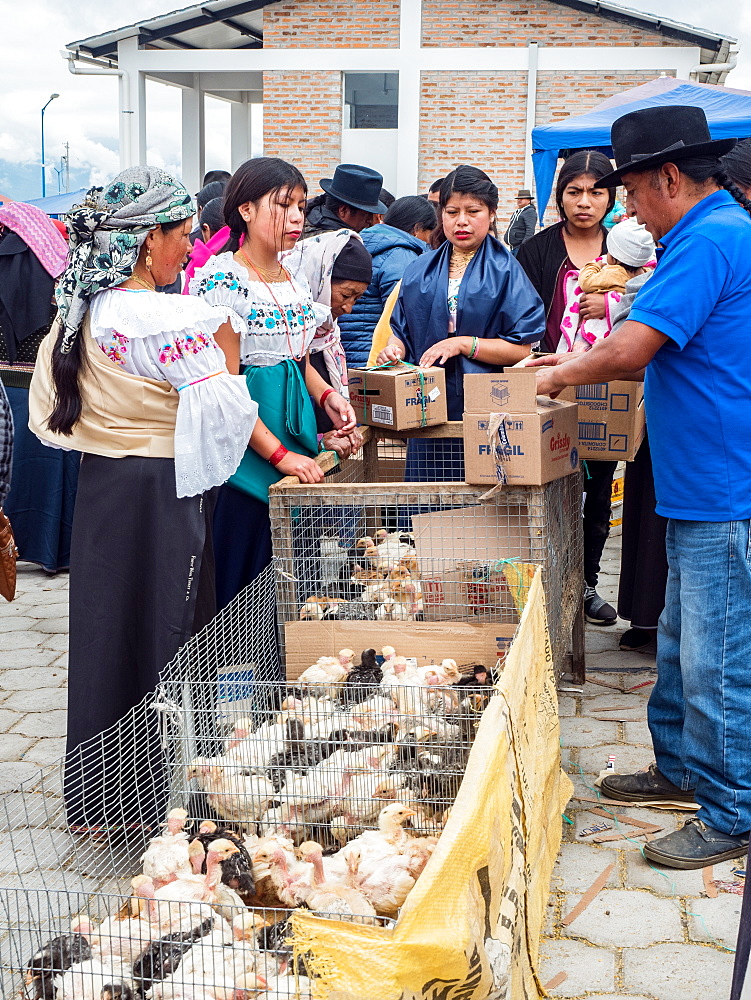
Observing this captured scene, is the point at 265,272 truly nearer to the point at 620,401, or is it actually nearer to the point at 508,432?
the point at 508,432

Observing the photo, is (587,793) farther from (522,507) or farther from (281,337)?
(281,337)

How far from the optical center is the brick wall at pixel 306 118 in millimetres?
16812

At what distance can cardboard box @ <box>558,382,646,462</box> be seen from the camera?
4.14 metres

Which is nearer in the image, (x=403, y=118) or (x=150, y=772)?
(x=150, y=772)

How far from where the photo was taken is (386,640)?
341 centimetres

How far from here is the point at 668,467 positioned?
3.21 metres

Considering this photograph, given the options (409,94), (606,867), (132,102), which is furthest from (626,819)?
(132,102)

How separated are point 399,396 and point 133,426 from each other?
1.29 metres

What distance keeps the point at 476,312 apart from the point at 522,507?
1311mm

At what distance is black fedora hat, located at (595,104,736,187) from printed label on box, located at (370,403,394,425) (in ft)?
4.65

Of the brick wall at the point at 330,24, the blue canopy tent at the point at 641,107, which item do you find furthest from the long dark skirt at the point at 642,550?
the brick wall at the point at 330,24

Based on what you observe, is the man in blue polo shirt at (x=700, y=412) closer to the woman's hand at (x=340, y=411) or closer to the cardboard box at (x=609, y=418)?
the cardboard box at (x=609, y=418)

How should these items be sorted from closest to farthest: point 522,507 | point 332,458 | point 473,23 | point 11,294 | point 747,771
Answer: point 747,771, point 522,507, point 332,458, point 11,294, point 473,23

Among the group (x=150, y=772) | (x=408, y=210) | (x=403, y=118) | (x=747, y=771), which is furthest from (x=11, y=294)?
(x=403, y=118)
